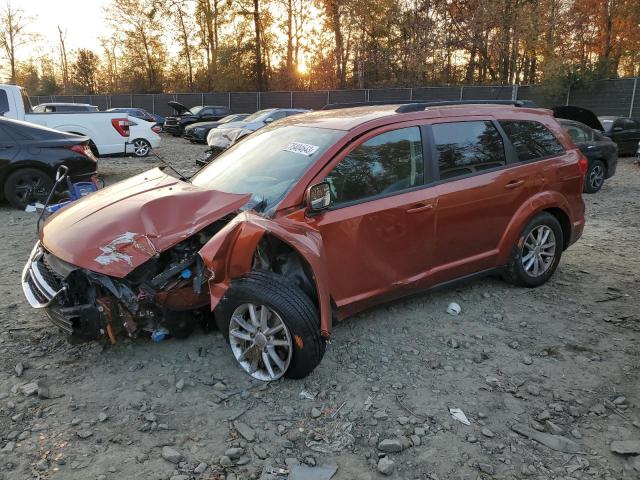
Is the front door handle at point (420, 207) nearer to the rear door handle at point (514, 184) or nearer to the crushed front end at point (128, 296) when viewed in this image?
the rear door handle at point (514, 184)

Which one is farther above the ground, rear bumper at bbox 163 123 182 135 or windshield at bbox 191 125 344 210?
windshield at bbox 191 125 344 210

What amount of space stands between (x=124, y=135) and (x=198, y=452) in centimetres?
1104

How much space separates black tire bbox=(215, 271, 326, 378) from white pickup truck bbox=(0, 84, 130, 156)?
29.4 feet

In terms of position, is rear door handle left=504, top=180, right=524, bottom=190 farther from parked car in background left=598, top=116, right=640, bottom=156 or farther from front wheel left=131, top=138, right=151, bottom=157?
parked car in background left=598, top=116, right=640, bottom=156

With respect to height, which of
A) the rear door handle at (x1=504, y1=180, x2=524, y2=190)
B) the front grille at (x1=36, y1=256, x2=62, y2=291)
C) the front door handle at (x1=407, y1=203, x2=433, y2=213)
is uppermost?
the rear door handle at (x1=504, y1=180, x2=524, y2=190)

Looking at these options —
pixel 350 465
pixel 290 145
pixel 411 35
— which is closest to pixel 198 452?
pixel 350 465

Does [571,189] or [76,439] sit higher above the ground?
[571,189]

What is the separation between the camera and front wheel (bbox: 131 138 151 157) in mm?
14331

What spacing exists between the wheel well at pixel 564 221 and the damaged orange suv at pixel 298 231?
0.28m

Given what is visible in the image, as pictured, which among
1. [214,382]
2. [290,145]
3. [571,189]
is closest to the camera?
[214,382]

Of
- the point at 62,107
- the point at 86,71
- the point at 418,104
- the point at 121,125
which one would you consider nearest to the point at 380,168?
the point at 418,104

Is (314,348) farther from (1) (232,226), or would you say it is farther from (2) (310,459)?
(1) (232,226)

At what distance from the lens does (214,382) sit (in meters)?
3.26

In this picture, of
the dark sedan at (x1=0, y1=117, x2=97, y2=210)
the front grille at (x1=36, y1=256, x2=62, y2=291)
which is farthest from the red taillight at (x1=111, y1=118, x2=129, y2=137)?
the front grille at (x1=36, y1=256, x2=62, y2=291)
